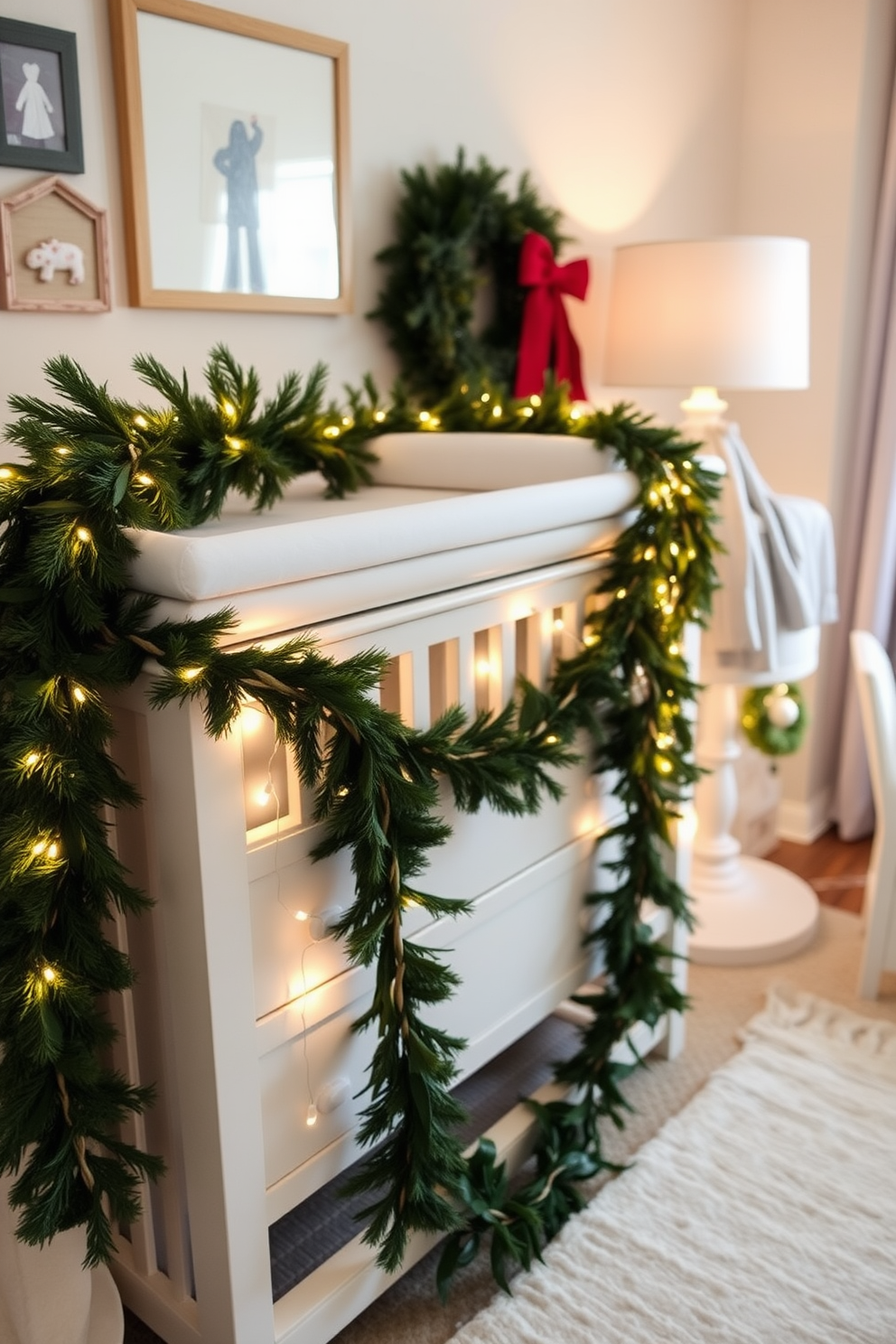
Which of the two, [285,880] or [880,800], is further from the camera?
[880,800]

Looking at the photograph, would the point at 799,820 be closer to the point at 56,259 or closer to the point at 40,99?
the point at 56,259

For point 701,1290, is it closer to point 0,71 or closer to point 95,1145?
point 95,1145

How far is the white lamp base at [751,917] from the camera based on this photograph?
7.85 feet

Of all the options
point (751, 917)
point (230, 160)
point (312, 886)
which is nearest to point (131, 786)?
point (312, 886)

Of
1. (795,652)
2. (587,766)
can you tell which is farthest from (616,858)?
(795,652)

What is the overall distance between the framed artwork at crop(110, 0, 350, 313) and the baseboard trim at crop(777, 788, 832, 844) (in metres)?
1.89

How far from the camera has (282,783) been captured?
121cm

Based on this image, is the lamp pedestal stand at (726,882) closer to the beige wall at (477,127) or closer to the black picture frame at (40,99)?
the beige wall at (477,127)

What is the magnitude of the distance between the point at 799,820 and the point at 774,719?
20.1 inches

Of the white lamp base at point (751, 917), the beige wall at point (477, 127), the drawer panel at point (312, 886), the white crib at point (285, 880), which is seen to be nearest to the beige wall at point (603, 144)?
the beige wall at point (477, 127)

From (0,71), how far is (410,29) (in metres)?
0.77

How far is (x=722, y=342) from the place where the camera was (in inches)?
83.9

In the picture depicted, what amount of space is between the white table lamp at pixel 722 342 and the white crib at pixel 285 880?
2.29 feet

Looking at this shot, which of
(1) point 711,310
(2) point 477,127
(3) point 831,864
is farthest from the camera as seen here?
(3) point 831,864
